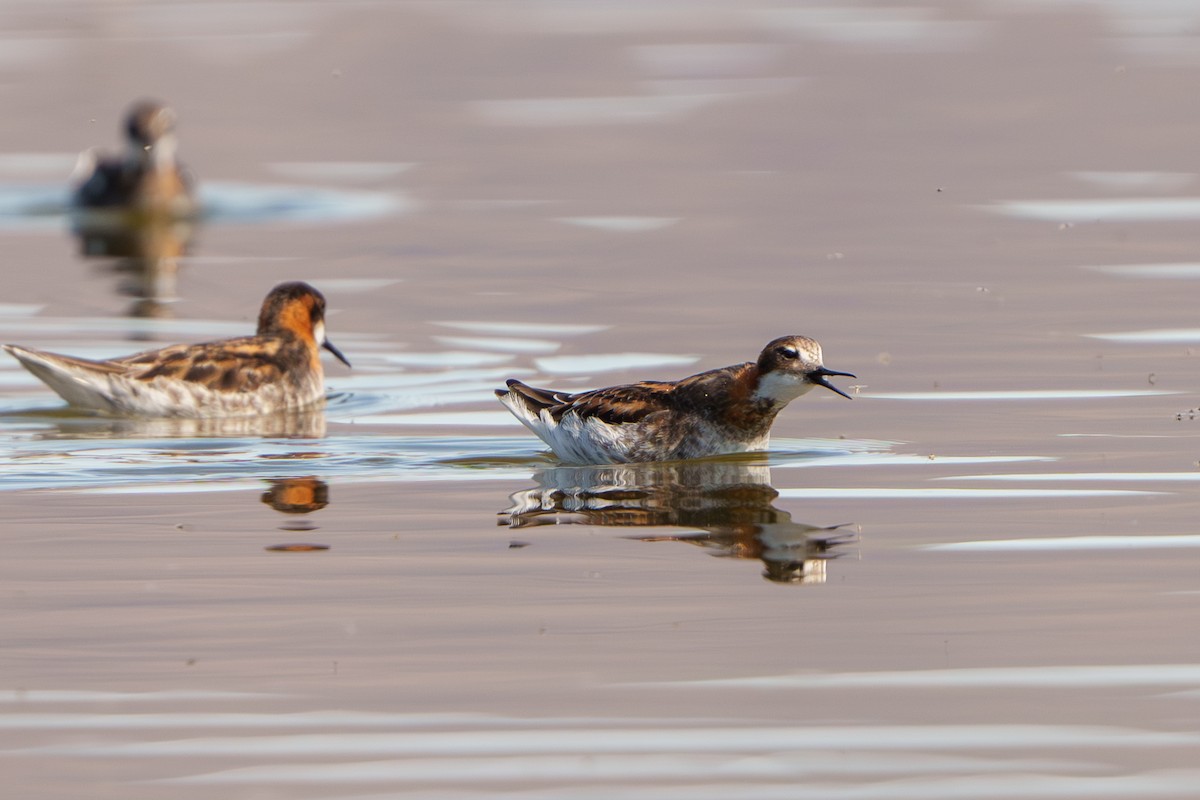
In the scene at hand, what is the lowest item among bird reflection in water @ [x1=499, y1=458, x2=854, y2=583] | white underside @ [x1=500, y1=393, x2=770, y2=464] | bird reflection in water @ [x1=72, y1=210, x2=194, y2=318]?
bird reflection in water @ [x1=499, y1=458, x2=854, y2=583]

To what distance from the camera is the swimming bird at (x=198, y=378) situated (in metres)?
16.7

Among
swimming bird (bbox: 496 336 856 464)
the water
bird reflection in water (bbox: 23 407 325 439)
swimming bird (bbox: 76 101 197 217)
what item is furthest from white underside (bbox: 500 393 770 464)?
swimming bird (bbox: 76 101 197 217)

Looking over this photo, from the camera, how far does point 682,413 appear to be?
14461mm

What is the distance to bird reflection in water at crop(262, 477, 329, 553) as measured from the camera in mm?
12547

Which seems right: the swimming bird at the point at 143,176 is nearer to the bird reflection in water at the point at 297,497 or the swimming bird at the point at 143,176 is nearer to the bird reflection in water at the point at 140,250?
the bird reflection in water at the point at 140,250

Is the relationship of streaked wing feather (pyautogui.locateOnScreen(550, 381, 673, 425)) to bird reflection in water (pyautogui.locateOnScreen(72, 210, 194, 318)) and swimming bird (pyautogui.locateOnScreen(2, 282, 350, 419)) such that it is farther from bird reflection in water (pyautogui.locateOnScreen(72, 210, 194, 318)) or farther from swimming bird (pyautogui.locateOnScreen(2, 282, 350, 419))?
bird reflection in water (pyautogui.locateOnScreen(72, 210, 194, 318))

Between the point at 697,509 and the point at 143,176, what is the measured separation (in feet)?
62.8

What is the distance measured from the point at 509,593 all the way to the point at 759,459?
159 inches

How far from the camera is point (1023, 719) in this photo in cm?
873

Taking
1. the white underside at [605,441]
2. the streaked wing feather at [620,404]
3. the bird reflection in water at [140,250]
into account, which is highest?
the bird reflection in water at [140,250]

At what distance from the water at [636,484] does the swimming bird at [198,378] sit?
0.77 ft

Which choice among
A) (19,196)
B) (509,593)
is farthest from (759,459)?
(19,196)

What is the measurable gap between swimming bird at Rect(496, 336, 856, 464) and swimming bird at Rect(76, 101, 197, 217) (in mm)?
15997

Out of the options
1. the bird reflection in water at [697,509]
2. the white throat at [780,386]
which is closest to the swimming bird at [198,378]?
the bird reflection in water at [697,509]
